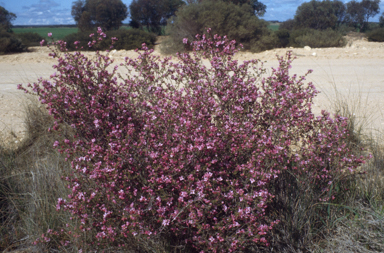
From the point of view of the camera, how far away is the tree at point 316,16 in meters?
26.3

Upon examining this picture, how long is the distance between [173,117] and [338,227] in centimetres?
168

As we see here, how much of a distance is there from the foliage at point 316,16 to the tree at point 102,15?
48.2 ft

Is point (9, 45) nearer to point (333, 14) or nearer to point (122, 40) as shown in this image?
point (122, 40)

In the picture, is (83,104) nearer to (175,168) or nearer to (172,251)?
(175,168)

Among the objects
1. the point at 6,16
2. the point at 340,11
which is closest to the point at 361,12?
the point at 340,11

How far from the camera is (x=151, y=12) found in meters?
28.3

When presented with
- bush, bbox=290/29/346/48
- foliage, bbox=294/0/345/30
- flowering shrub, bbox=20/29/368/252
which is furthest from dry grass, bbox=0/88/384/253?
foliage, bbox=294/0/345/30

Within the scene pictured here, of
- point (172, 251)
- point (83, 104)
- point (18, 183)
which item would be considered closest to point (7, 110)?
point (18, 183)

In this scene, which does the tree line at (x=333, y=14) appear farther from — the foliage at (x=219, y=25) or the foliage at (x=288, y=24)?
the foliage at (x=219, y=25)

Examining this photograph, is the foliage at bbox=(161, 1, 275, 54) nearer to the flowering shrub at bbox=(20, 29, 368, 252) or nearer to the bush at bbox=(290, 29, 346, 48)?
the bush at bbox=(290, 29, 346, 48)

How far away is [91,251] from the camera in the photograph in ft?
8.71

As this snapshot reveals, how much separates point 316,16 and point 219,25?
46.8ft

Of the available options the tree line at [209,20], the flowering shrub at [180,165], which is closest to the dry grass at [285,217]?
the flowering shrub at [180,165]

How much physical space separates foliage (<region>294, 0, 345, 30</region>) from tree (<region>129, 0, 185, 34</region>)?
1004 centimetres
